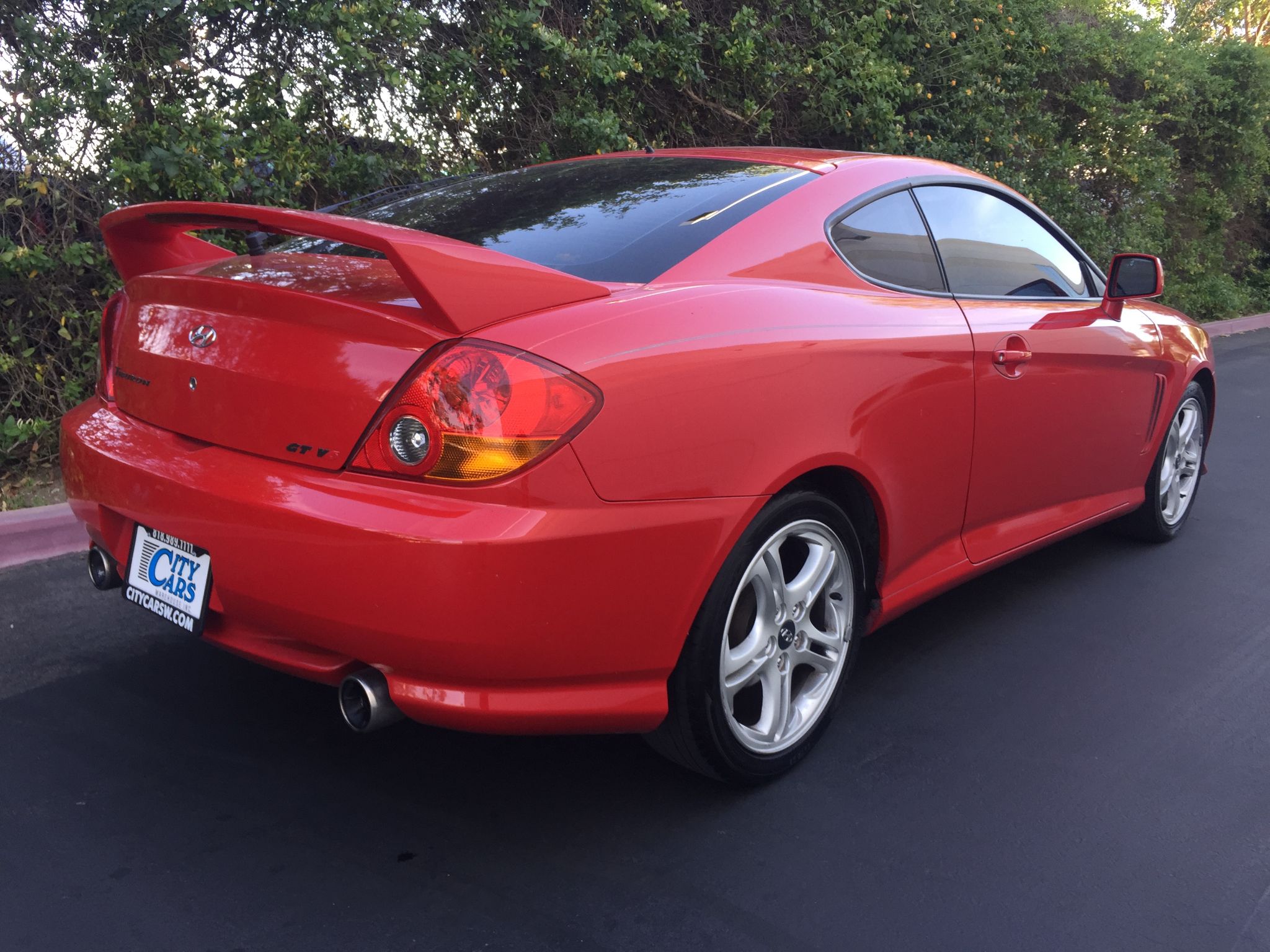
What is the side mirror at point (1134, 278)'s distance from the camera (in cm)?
399

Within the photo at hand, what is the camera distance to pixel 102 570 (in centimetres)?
277

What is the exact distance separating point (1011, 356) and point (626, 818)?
1.73 metres

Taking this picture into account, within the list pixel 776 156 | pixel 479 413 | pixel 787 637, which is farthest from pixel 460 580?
pixel 776 156

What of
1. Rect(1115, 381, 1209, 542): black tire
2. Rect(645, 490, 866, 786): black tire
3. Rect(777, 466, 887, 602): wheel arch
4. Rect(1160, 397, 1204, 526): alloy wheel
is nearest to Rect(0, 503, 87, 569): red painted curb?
Rect(645, 490, 866, 786): black tire

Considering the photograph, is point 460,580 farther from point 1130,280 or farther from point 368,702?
point 1130,280

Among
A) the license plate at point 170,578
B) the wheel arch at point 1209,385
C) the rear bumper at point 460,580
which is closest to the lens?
the rear bumper at point 460,580

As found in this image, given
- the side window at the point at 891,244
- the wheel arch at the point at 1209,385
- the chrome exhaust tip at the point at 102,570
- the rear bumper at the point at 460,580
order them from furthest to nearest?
1. the wheel arch at the point at 1209,385
2. the side window at the point at 891,244
3. the chrome exhaust tip at the point at 102,570
4. the rear bumper at the point at 460,580

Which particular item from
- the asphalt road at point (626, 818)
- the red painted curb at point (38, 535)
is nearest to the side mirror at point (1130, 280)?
the asphalt road at point (626, 818)

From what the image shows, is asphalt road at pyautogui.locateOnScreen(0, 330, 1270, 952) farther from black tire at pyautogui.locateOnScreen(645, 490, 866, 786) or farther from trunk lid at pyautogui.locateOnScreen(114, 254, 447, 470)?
trunk lid at pyautogui.locateOnScreen(114, 254, 447, 470)

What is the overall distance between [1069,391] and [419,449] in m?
2.35

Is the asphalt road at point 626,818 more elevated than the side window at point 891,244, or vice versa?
the side window at point 891,244

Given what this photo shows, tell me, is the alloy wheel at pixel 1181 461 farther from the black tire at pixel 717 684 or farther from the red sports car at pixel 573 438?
the black tire at pixel 717 684

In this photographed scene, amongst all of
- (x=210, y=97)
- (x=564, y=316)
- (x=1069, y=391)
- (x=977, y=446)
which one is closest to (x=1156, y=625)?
(x=1069, y=391)

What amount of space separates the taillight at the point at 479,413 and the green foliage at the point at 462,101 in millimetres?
3511
